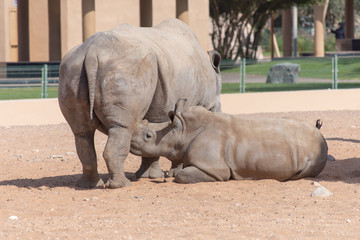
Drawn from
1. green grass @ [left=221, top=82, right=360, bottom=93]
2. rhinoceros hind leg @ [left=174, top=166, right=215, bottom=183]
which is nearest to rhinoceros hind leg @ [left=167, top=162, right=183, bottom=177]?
rhinoceros hind leg @ [left=174, top=166, right=215, bottom=183]

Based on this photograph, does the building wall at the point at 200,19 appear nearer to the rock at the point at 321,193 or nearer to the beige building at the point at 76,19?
the beige building at the point at 76,19

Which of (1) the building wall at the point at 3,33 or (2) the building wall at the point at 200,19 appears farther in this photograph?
(1) the building wall at the point at 3,33

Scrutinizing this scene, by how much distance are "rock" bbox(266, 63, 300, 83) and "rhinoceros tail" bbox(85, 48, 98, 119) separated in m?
19.8

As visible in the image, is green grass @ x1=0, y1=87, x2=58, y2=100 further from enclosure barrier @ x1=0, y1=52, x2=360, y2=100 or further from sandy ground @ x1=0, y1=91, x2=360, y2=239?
sandy ground @ x1=0, y1=91, x2=360, y2=239

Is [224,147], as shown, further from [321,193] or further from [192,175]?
[321,193]

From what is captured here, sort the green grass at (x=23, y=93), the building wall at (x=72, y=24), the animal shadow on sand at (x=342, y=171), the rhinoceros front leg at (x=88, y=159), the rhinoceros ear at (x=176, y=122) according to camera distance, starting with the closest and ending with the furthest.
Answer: the rhinoceros front leg at (x=88, y=159) < the rhinoceros ear at (x=176, y=122) < the animal shadow on sand at (x=342, y=171) < the green grass at (x=23, y=93) < the building wall at (x=72, y=24)

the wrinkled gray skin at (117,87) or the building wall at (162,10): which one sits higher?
the building wall at (162,10)

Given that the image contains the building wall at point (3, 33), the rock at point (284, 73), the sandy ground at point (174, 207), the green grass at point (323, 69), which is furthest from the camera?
the building wall at point (3, 33)

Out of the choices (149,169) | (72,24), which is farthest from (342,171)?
(72,24)

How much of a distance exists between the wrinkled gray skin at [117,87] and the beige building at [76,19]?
610 inches

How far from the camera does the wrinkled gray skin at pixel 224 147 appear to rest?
8.85 meters

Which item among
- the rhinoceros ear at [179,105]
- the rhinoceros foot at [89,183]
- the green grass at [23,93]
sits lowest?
the rhinoceros foot at [89,183]

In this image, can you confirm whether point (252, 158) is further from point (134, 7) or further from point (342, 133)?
Answer: point (134, 7)

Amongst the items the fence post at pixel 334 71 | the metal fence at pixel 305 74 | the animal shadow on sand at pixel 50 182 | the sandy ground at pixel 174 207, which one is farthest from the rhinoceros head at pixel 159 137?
the fence post at pixel 334 71
